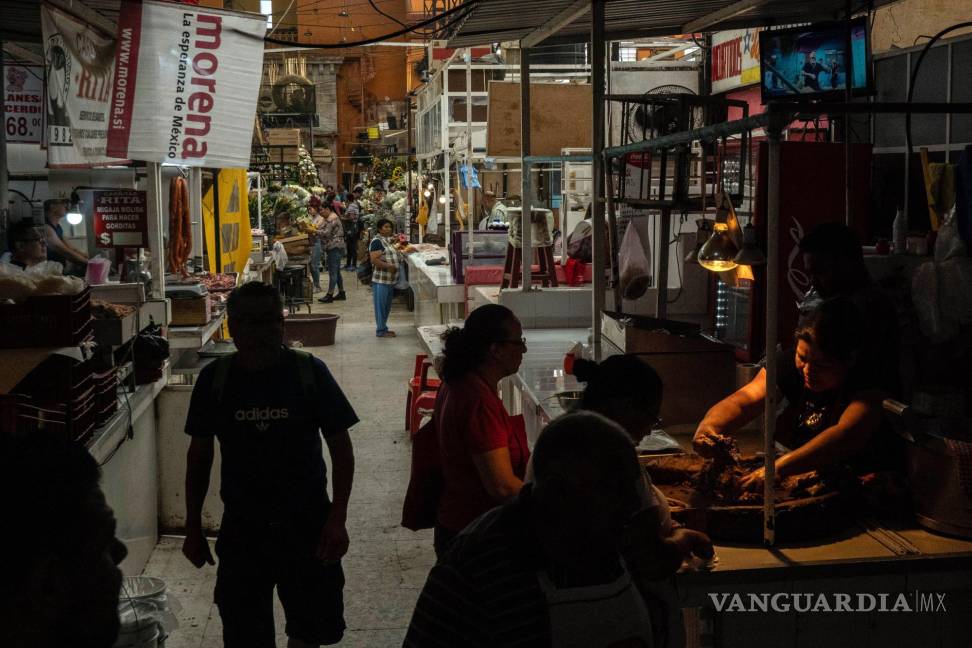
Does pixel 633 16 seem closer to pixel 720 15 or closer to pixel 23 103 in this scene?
pixel 720 15

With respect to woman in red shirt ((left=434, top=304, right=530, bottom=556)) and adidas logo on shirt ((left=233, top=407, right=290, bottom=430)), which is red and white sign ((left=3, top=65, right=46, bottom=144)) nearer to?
adidas logo on shirt ((left=233, top=407, right=290, bottom=430))

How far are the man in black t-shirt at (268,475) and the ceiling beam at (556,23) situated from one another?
117 inches

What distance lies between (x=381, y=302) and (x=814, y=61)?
433 inches

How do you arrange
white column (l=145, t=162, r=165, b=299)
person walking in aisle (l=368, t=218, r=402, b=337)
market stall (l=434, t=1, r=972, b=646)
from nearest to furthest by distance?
market stall (l=434, t=1, r=972, b=646) < white column (l=145, t=162, r=165, b=299) < person walking in aisle (l=368, t=218, r=402, b=337)

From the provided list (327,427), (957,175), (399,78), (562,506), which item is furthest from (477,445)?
(399,78)

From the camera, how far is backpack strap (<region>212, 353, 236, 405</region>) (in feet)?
13.4

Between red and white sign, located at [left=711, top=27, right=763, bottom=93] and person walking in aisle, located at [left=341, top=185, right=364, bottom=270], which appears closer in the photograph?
red and white sign, located at [left=711, top=27, right=763, bottom=93]

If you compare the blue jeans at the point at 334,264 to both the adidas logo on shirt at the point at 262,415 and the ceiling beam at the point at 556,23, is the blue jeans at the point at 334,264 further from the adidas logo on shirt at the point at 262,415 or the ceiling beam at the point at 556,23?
the adidas logo on shirt at the point at 262,415

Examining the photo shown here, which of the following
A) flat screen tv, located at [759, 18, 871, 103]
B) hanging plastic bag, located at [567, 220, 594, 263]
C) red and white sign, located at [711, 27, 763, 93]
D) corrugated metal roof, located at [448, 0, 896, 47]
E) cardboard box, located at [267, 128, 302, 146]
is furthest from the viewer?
cardboard box, located at [267, 128, 302, 146]

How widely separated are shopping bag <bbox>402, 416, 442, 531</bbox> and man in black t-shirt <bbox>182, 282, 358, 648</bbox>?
32cm

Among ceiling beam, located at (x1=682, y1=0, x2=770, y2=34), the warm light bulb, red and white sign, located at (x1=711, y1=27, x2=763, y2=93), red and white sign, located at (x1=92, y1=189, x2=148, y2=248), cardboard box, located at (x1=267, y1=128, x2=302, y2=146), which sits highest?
cardboard box, located at (x1=267, y1=128, x2=302, y2=146)

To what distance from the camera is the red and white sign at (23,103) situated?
427 inches

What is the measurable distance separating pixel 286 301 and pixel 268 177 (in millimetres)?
8334

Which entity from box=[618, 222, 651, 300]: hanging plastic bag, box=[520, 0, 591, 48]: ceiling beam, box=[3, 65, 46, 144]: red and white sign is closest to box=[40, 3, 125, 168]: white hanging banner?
box=[520, 0, 591, 48]: ceiling beam
